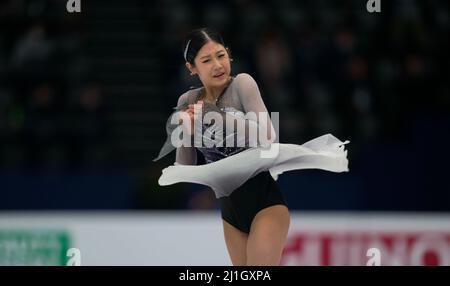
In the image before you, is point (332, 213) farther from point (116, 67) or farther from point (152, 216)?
point (116, 67)

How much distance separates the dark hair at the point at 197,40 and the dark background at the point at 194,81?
2.95 m

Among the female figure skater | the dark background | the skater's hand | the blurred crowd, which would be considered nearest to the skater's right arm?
the female figure skater

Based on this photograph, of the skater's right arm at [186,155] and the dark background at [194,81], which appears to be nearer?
the skater's right arm at [186,155]

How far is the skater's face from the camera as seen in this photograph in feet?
14.1

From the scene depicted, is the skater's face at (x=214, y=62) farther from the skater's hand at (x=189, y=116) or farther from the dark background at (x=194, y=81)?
the dark background at (x=194, y=81)

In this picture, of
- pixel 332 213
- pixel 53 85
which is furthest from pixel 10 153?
pixel 332 213

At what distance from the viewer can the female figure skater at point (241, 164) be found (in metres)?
4.27

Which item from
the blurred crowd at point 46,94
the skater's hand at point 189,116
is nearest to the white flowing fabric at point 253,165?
the skater's hand at point 189,116

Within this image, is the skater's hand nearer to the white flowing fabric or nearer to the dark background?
the white flowing fabric

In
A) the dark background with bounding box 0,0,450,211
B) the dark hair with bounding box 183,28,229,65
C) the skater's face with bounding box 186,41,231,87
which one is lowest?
the skater's face with bounding box 186,41,231,87

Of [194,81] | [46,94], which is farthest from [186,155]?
[46,94]

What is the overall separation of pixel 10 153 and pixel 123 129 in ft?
3.27

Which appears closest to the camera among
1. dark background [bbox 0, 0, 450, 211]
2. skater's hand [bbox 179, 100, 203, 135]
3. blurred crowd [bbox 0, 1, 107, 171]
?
skater's hand [bbox 179, 100, 203, 135]

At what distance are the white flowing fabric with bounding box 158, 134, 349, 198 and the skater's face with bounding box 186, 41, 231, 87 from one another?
14.3 inches
